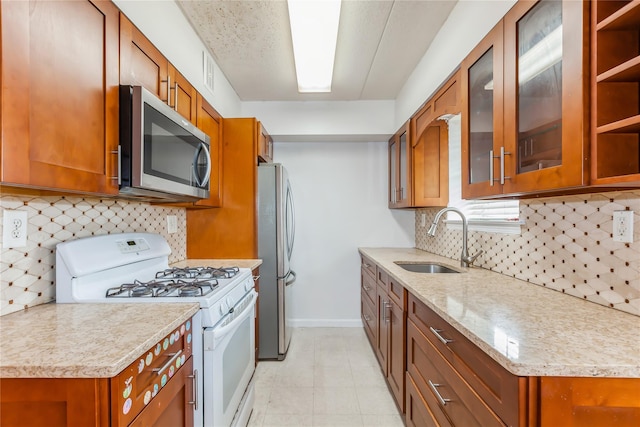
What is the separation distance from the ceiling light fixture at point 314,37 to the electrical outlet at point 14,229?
5.49 feet

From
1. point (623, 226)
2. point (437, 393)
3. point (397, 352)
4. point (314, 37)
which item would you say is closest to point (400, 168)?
point (314, 37)

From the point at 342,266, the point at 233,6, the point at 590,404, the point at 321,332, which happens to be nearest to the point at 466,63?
the point at 233,6

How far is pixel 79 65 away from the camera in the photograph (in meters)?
1.04

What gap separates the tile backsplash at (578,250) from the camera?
3.55 ft

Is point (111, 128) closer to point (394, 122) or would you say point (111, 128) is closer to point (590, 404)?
point (590, 404)

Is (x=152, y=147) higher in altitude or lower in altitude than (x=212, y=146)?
lower

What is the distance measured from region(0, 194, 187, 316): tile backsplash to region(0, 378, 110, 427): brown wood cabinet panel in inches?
19.4

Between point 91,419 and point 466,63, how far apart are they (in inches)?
80.0

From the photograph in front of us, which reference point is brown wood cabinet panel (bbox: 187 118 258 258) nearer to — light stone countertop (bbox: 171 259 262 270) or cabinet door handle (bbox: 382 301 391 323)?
light stone countertop (bbox: 171 259 262 270)

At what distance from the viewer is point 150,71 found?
4.83 feet

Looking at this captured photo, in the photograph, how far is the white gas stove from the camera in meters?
1.27

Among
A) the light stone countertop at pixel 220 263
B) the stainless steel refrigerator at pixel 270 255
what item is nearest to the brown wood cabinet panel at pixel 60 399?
the light stone countertop at pixel 220 263

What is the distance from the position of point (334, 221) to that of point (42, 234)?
8.82 feet

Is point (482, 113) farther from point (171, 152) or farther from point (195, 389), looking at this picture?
point (195, 389)
